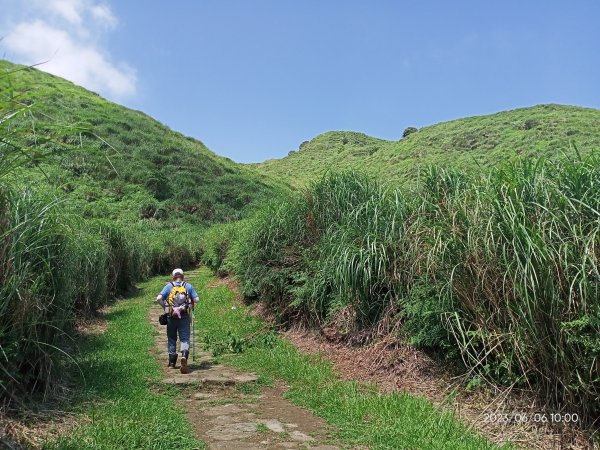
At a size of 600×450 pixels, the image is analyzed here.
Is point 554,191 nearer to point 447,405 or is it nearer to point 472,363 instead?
point 472,363

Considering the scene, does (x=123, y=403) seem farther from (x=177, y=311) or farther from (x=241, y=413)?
(x=177, y=311)

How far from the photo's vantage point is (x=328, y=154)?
7331 cm

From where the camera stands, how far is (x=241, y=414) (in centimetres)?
512

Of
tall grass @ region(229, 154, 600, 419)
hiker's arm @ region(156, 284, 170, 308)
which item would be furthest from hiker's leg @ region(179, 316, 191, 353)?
tall grass @ region(229, 154, 600, 419)

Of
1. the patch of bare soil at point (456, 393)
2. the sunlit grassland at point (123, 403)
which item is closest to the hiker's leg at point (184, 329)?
the sunlit grassland at point (123, 403)

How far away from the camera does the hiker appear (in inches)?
283

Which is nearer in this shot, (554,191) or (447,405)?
(554,191)

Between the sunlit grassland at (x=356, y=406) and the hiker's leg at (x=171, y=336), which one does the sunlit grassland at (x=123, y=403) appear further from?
the sunlit grassland at (x=356, y=406)

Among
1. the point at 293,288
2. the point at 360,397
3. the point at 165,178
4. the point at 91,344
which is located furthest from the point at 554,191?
the point at 165,178

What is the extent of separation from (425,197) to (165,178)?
33.6 metres

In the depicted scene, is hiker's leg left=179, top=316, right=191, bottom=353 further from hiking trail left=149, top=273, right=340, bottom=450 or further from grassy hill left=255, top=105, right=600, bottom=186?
grassy hill left=255, top=105, right=600, bottom=186

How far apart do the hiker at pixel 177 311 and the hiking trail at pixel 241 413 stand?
1.21ft

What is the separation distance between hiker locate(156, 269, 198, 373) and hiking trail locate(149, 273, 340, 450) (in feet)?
1.21

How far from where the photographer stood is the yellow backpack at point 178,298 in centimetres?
730
